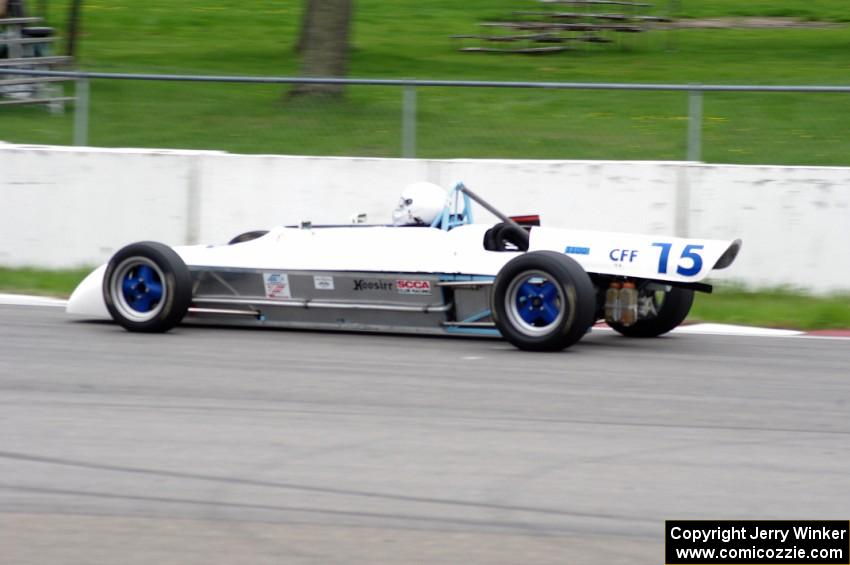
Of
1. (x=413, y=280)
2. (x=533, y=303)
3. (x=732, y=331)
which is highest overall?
(x=413, y=280)

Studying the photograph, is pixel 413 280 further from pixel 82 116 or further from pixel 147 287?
pixel 82 116

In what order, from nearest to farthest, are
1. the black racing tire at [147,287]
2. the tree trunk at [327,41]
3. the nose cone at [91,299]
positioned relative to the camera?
1. the black racing tire at [147,287]
2. the nose cone at [91,299]
3. the tree trunk at [327,41]

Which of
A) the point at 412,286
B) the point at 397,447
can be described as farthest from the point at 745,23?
the point at 397,447

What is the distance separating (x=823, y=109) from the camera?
12758 mm

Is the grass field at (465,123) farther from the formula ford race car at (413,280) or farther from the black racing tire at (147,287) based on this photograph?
the black racing tire at (147,287)

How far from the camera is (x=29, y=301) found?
12211 millimetres

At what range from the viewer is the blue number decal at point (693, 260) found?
29.8 ft

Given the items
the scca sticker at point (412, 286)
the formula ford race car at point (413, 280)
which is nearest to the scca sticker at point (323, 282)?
the formula ford race car at point (413, 280)

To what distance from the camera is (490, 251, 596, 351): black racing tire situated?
904 cm

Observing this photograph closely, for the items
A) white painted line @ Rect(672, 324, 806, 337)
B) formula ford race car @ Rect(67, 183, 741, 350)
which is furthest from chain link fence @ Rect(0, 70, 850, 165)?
formula ford race car @ Rect(67, 183, 741, 350)

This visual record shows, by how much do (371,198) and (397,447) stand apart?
21.6 ft

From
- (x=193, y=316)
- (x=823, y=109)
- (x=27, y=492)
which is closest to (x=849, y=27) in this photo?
(x=823, y=109)

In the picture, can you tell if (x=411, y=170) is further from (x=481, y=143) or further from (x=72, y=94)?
(x=72, y=94)

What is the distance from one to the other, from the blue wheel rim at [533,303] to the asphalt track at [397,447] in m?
0.25
